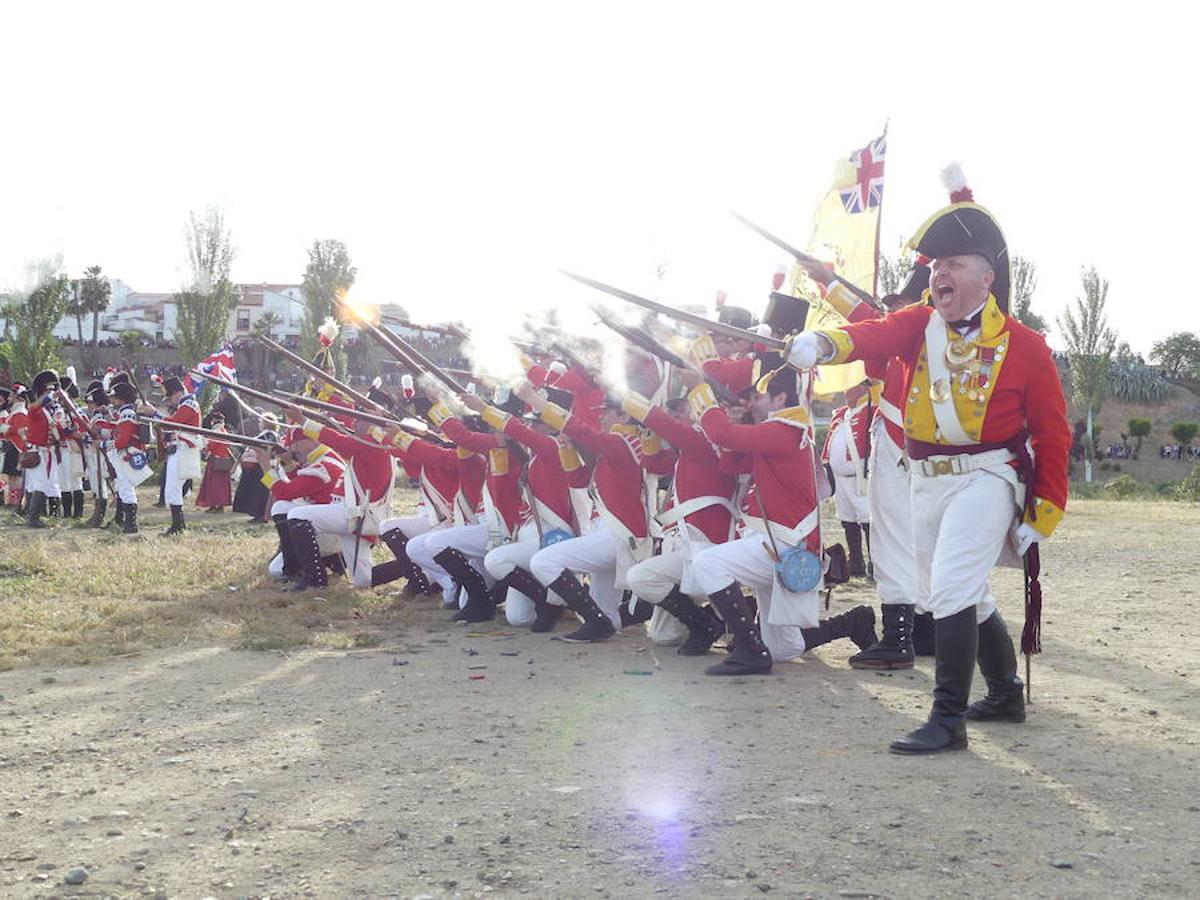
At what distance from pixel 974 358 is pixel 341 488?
7.40m

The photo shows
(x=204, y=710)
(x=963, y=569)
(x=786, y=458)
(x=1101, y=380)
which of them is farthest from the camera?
(x=1101, y=380)

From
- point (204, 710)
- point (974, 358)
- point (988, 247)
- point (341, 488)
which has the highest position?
point (988, 247)

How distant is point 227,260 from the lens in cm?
4256

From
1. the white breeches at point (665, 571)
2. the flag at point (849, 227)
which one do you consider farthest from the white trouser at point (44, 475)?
the white breeches at point (665, 571)

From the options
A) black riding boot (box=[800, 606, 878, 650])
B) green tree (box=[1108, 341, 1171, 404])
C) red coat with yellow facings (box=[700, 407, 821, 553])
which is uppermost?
green tree (box=[1108, 341, 1171, 404])

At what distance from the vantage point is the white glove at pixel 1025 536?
19.1 ft

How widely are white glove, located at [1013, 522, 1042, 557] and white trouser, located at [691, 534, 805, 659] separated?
1.97 m

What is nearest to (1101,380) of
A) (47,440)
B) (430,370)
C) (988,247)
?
(47,440)

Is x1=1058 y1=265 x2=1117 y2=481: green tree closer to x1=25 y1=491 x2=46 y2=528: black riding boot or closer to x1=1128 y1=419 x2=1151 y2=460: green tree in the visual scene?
x1=1128 y1=419 x2=1151 y2=460: green tree

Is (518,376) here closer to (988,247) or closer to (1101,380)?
(988,247)

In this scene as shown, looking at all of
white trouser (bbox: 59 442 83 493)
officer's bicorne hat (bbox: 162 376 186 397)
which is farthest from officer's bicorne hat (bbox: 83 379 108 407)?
white trouser (bbox: 59 442 83 493)

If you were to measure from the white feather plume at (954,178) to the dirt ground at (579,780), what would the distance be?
252 cm

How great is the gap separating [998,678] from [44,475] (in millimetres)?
16224

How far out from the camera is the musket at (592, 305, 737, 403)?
25.7 ft
